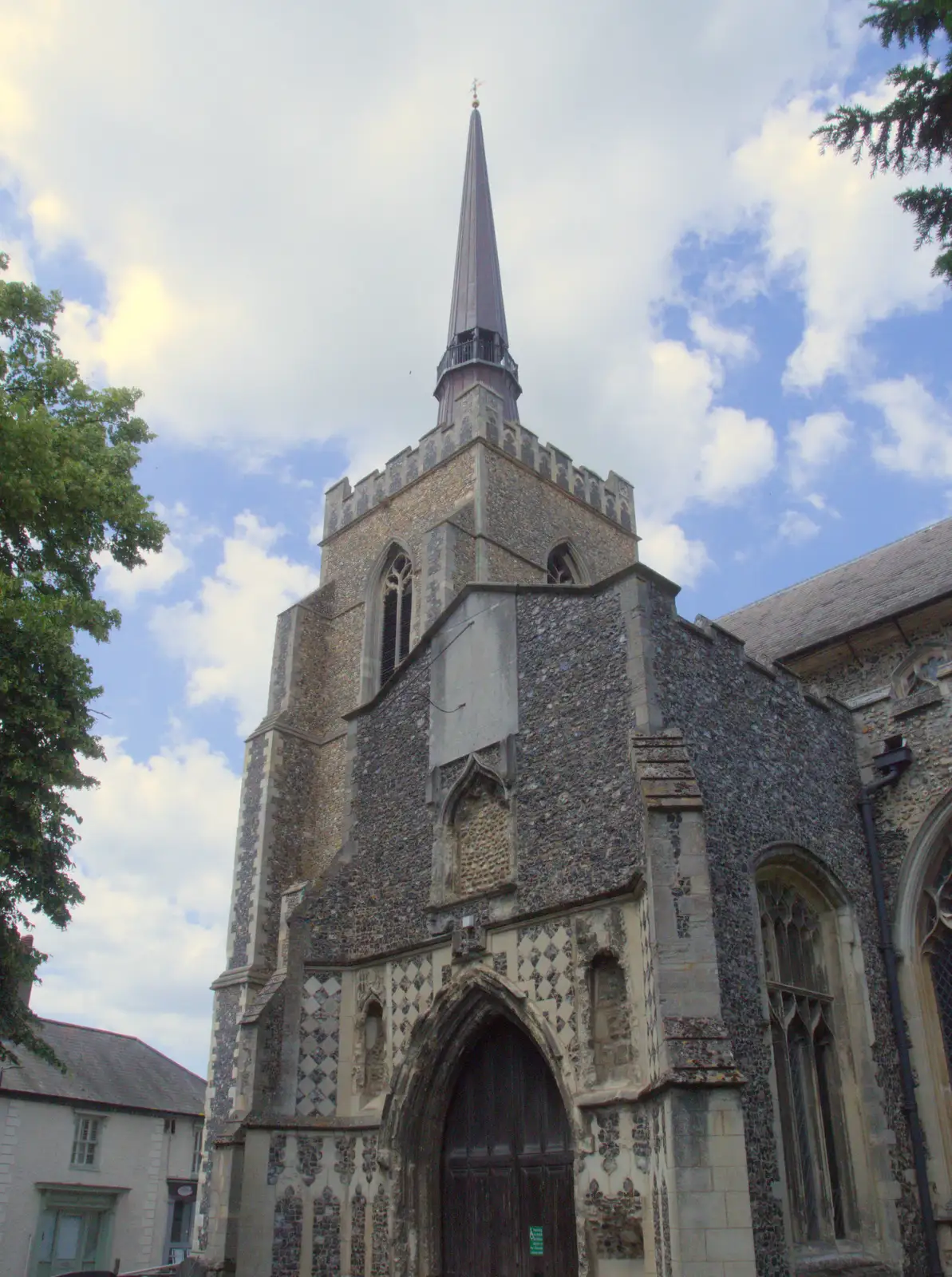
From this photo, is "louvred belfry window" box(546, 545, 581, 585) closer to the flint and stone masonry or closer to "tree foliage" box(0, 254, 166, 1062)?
the flint and stone masonry

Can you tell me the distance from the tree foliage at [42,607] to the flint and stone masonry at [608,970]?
2946 millimetres

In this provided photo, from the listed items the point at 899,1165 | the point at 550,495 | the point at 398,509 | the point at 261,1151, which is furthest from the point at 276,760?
the point at 899,1165

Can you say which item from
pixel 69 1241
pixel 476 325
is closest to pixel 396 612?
pixel 476 325

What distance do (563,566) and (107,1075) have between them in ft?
59.3

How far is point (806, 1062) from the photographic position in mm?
10938

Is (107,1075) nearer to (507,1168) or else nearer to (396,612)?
(396,612)

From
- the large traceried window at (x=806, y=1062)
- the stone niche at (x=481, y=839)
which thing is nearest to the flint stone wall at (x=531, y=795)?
the stone niche at (x=481, y=839)

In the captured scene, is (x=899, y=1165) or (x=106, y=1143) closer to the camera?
(x=899, y=1165)

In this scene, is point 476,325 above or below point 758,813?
above

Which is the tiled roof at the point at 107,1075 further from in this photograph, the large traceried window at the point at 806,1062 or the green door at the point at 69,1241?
the large traceried window at the point at 806,1062

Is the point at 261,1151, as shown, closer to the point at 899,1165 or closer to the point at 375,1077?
the point at 375,1077

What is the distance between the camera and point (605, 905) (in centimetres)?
1038

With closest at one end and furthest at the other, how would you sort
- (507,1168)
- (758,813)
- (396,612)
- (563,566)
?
1. (507,1168)
2. (758,813)
3. (396,612)
4. (563,566)

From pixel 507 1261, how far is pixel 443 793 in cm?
490
